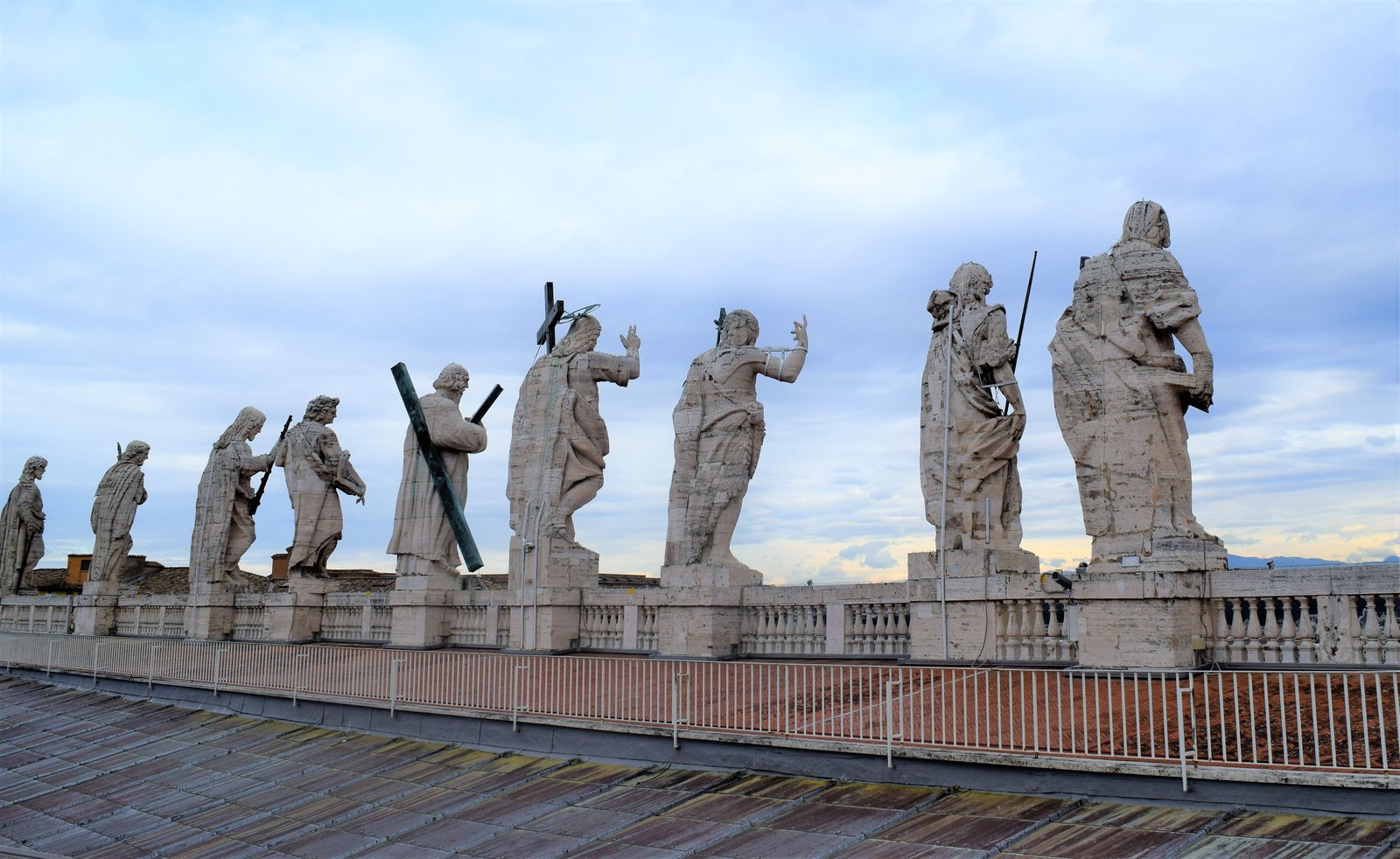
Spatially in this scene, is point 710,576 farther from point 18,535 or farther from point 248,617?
point 18,535

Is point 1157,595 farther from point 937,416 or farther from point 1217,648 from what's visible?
point 937,416

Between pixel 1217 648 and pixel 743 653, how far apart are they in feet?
18.0

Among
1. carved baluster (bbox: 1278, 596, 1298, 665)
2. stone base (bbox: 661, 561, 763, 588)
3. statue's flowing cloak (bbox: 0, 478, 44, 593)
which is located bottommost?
carved baluster (bbox: 1278, 596, 1298, 665)

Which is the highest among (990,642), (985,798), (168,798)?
(990,642)

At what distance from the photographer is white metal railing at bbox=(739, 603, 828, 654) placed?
12.5 meters

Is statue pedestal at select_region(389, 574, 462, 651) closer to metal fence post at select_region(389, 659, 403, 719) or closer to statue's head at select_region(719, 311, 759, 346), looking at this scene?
metal fence post at select_region(389, 659, 403, 719)

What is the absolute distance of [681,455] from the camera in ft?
47.6

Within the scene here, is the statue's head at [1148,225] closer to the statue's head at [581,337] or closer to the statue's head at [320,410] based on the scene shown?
the statue's head at [581,337]

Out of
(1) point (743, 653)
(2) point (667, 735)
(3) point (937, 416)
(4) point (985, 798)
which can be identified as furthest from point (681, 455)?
(4) point (985, 798)

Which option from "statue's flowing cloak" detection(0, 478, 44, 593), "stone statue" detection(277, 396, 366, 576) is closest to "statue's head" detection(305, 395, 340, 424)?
"stone statue" detection(277, 396, 366, 576)

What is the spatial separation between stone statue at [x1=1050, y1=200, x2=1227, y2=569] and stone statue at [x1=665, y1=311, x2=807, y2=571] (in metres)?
3.91

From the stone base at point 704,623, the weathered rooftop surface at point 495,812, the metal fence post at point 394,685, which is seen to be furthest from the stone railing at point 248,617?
the stone base at point 704,623

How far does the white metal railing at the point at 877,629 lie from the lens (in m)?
11.8

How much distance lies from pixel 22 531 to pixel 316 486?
1636 cm
